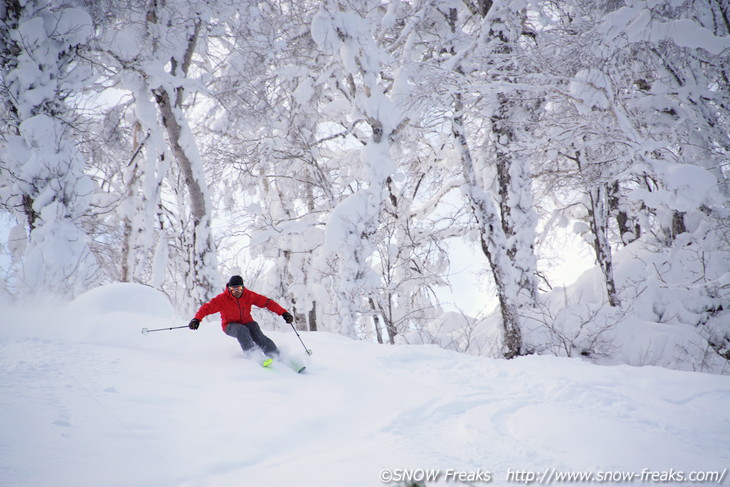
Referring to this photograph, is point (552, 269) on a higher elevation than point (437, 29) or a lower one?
lower

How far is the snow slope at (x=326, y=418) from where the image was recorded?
2.11m

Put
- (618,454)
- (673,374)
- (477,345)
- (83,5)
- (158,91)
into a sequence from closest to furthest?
(618,454), (673,374), (83,5), (158,91), (477,345)

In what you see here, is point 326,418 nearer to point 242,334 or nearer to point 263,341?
point 263,341

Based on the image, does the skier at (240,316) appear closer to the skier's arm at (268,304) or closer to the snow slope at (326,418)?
the skier's arm at (268,304)

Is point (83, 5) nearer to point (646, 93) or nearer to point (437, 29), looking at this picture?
point (437, 29)

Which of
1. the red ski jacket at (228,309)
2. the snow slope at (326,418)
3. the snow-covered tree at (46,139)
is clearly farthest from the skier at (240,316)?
the snow-covered tree at (46,139)

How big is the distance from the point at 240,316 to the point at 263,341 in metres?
0.59

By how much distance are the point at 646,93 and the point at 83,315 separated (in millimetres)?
8868

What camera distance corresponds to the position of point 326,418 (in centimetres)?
293

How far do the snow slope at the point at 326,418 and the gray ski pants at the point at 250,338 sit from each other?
234mm

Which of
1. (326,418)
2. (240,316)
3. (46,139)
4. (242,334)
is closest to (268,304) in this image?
(240,316)

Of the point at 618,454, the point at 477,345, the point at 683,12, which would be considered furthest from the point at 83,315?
the point at 683,12

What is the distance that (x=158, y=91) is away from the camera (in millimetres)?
8102

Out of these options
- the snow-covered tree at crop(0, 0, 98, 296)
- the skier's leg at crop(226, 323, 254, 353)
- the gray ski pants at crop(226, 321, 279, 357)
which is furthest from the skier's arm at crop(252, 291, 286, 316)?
the snow-covered tree at crop(0, 0, 98, 296)
